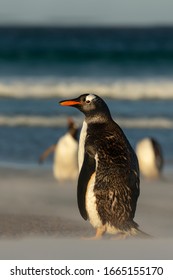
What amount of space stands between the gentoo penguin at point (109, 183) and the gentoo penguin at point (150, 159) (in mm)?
3680

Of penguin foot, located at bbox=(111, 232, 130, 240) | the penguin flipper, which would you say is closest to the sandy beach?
penguin foot, located at bbox=(111, 232, 130, 240)

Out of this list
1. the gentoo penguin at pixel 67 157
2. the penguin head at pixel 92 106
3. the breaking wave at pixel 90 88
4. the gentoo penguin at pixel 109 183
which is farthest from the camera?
the breaking wave at pixel 90 88

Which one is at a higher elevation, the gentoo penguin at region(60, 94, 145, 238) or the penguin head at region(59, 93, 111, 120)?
the penguin head at region(59, 93, 111, 120)

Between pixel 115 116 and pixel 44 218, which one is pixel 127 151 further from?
pixel 115 116

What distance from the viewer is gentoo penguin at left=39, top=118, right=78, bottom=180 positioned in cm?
970

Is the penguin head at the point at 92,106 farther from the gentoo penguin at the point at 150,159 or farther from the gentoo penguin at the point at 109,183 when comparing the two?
the gentoo penguin at the point at 150,159

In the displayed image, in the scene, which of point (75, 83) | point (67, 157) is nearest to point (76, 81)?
point (75, 83)

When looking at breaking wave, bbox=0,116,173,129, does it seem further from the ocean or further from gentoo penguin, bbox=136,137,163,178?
gentoo penguin, bbox=136,137,163,178

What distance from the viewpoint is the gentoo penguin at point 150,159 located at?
386 inches

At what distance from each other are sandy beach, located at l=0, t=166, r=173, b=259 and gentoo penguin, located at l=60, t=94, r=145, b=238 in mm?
125

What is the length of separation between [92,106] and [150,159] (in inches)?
158

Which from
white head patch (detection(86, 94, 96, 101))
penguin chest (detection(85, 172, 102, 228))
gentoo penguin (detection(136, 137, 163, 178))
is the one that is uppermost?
gentoo penguin (detection(136, 137, 163, 178))

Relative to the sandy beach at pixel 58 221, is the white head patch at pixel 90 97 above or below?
above

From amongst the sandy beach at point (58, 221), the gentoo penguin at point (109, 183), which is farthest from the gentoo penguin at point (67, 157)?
the gentoo penguin at point (109, 183)
